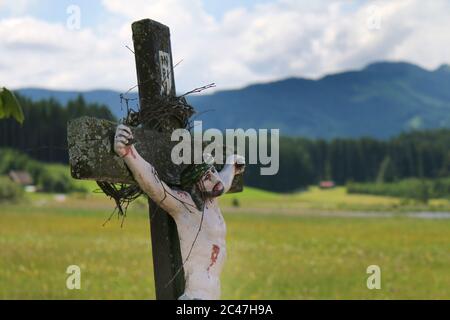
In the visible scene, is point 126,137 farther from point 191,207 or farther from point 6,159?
point 6,159

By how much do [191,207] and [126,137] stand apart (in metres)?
0.72

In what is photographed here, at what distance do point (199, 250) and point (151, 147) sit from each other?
0.68m

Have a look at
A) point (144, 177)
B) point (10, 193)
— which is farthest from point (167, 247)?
point (10, 193)

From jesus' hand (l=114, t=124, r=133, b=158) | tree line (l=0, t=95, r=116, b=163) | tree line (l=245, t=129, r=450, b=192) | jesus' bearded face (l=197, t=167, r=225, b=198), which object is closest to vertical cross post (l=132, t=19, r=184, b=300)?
jesus' bearded face (l=197, t=167, r=225, b=198)

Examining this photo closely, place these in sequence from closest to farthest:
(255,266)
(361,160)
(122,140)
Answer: (122,140), (255,266), (361,160)

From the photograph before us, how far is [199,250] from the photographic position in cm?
487

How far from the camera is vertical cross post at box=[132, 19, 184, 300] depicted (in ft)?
16.6

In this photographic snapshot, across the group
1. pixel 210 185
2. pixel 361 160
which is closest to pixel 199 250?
pixel 210 185

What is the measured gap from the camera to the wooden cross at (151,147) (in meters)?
4.44

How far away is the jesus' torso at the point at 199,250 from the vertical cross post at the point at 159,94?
18cm

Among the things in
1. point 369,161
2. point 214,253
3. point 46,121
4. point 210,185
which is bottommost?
point 214,253

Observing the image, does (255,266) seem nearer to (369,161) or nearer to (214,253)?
(214,253)

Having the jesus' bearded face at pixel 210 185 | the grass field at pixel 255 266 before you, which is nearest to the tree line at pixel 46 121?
the grass field at pixel 255 266

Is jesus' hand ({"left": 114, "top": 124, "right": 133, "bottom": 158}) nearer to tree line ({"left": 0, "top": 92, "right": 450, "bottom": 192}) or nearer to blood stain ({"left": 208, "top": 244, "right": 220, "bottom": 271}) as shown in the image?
blood stain ({"left": 208, "top": 244, "right": 220, "bottom": 271})
